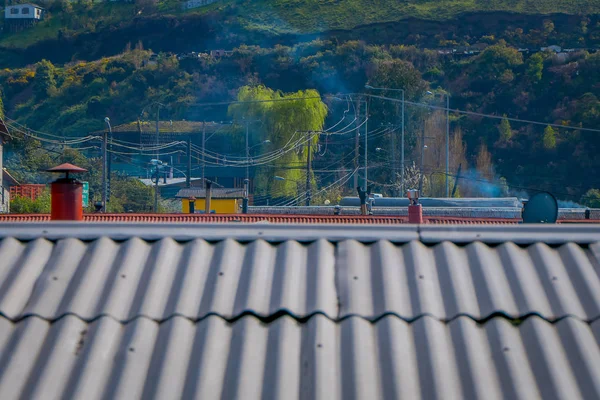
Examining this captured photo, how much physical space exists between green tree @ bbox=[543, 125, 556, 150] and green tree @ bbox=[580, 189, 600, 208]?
20.9ft

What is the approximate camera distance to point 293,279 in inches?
158

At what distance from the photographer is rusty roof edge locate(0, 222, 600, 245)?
4398 mm

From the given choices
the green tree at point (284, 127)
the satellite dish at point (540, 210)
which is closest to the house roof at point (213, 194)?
the green tree at point (284, 127)

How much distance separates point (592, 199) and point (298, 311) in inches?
1959

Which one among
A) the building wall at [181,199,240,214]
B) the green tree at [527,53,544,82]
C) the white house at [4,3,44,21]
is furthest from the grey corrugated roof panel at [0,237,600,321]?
the white house at [4,3,44,21]

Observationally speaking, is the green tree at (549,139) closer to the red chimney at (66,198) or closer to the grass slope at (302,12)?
the grass slope at (302,12)

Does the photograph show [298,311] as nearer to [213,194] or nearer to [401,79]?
[213,194]

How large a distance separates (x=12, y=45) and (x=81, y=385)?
113 m

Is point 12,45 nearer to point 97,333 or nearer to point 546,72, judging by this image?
point 546,72

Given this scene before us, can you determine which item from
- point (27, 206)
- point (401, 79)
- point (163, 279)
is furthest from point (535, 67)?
point (163, 279)

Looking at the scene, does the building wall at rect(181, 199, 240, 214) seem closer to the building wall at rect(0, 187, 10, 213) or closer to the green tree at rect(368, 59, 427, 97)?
the building wall at rect(0, 187, 10, 213)

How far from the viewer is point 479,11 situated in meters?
92.1

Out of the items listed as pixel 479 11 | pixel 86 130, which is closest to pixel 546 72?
pixel 479 11

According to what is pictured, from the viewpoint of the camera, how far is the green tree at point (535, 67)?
6941 cm
